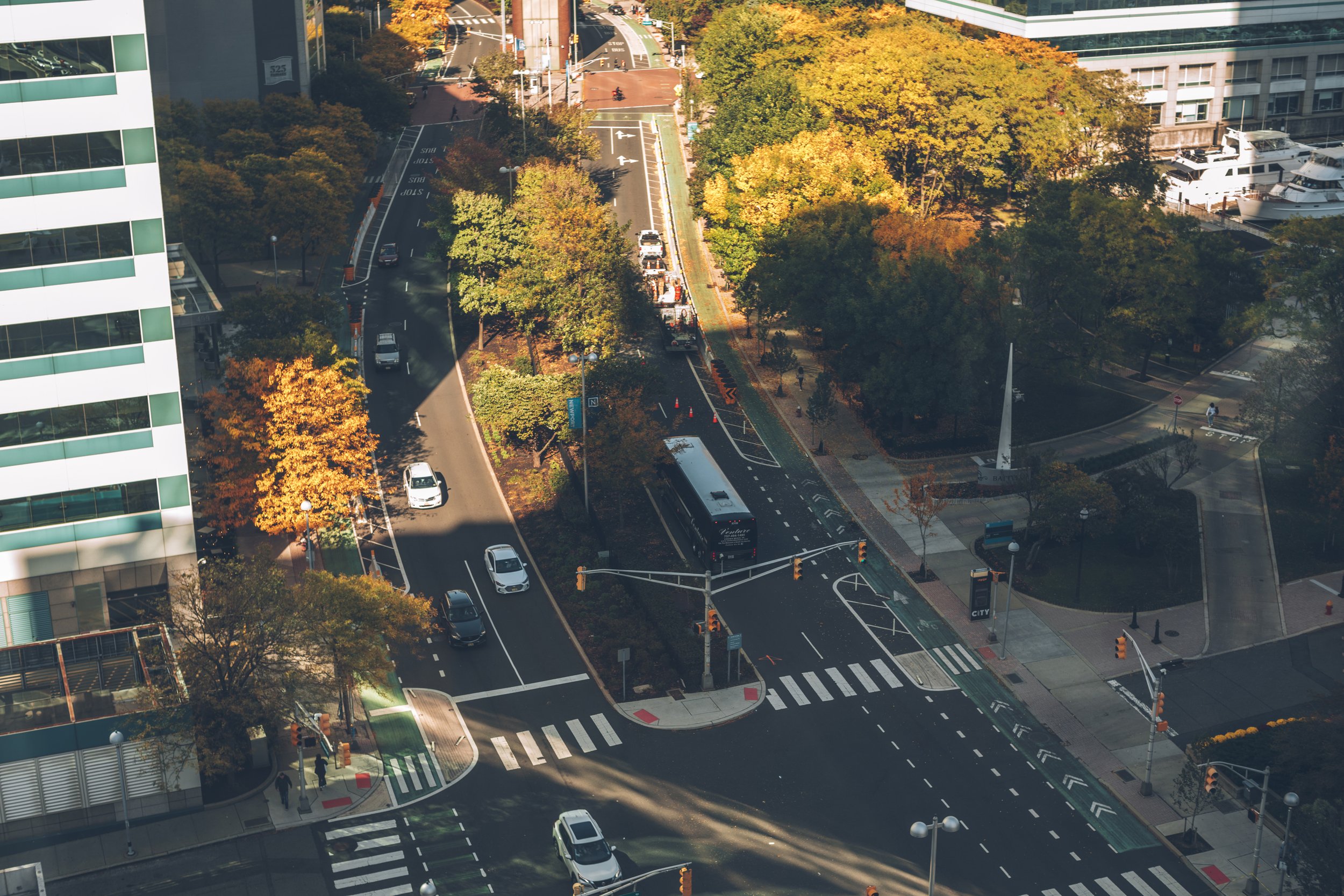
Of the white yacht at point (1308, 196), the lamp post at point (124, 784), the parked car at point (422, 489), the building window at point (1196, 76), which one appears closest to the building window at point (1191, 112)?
the building window at point (1196, 76)

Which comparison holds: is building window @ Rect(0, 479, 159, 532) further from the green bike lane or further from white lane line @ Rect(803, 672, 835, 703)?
the green bike lane

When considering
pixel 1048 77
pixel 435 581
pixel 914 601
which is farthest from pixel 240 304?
pixel 1048 77

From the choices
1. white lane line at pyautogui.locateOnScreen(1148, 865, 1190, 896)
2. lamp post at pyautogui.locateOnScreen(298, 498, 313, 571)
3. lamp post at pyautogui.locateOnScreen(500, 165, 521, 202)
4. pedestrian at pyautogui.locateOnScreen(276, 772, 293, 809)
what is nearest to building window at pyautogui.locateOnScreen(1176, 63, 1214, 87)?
lamp post at pyautogui.locateOnScreen(500, 165, 521, 202)

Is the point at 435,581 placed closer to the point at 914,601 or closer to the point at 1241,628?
the point at 914,601

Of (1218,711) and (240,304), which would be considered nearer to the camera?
(1218,711)

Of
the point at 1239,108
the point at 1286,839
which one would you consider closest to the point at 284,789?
the point at 1286,839
